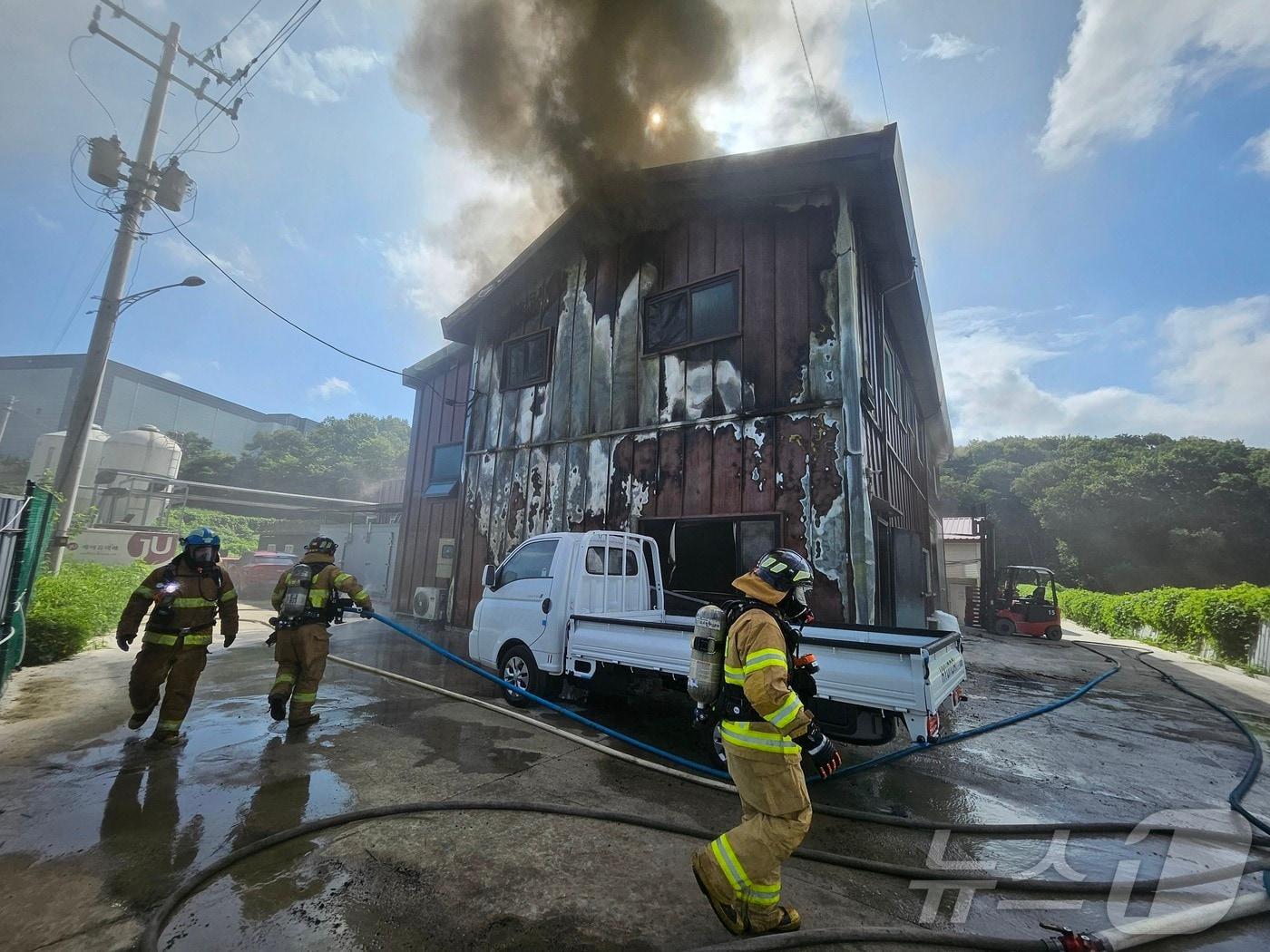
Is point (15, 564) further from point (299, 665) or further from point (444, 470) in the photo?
point (444, 470)

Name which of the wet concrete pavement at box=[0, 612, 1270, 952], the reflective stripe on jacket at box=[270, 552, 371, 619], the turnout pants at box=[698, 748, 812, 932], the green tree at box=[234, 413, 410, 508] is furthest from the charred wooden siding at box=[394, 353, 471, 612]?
the green tree at box=[234, 413, 410, 508]

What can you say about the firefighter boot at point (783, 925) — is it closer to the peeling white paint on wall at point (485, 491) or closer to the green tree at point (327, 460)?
the peeling white paint on wall at point (485, 491)

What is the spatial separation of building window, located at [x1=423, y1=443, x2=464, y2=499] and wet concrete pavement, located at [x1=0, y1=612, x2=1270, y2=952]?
6.52m

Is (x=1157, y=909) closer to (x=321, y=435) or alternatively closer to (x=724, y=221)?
(x=724, y=221)

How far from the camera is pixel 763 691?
2.32 m

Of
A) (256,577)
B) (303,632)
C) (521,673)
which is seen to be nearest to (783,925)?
(521,673)

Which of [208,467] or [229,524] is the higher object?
[208,467]

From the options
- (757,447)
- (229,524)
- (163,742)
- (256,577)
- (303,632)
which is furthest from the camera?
(229,524)

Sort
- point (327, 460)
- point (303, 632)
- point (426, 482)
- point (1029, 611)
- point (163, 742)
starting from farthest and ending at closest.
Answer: point (327, 460) → point (1029, 611) → point (426, 482) → point (303, 632) → point (163, 742)

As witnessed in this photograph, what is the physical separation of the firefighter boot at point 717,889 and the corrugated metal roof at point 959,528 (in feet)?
77.2

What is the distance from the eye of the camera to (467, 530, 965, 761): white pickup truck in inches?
140

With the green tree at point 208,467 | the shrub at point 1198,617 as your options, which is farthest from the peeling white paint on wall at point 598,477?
the green tree at point 208,467

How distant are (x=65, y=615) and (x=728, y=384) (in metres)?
9.65

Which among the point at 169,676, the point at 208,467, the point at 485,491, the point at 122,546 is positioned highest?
the point at 208,467
